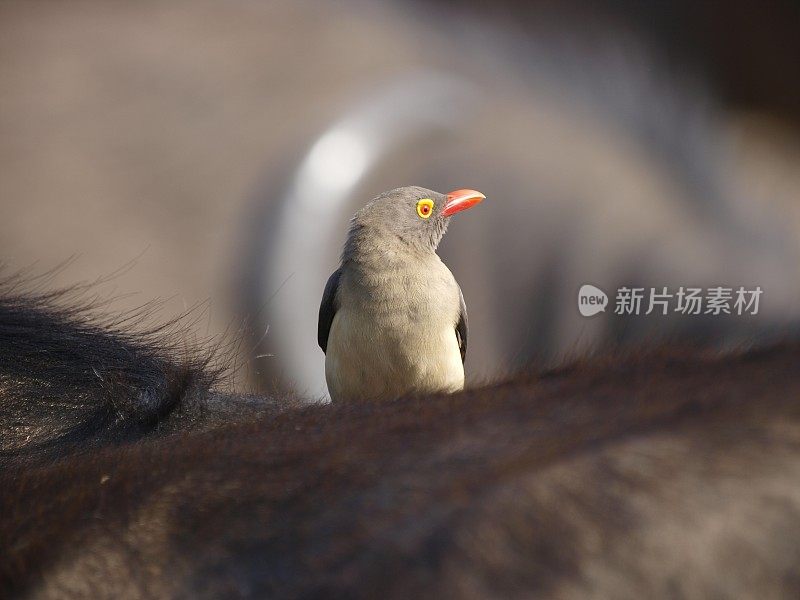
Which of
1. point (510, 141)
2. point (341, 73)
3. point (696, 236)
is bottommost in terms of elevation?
point (696, 236)

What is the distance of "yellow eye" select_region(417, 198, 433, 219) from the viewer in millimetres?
1456

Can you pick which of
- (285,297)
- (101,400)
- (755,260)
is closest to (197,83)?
(285,297)

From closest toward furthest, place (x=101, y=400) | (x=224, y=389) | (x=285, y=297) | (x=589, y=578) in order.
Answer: (x=589, y=578)
(x=101, y=400)
(x=224, y=389)
(x=285, y=297)

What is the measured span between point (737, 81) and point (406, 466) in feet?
5.99

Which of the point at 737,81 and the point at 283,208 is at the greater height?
the point at 737,81

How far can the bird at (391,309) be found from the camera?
135cm

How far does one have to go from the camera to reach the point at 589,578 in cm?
39

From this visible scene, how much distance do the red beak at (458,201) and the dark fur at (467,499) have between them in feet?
2.90

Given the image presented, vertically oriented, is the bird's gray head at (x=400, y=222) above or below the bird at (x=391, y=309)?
above

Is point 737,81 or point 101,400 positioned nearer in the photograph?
point 101,400

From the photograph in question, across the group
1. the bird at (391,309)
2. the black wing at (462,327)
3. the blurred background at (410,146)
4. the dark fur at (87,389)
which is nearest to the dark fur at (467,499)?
the dark fur at (87,389)

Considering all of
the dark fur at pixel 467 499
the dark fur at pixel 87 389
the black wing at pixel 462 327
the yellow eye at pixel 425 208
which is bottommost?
the black wing at pixel 462 327

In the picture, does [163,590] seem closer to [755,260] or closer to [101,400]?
[101,400]

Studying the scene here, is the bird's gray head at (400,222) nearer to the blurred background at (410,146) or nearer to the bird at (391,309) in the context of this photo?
the bird at (391,309)
